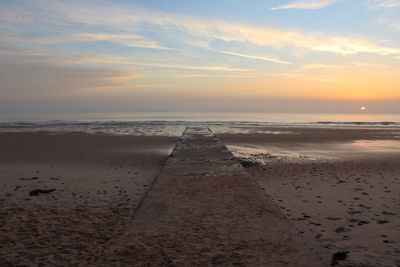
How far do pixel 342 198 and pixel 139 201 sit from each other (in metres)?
4.54

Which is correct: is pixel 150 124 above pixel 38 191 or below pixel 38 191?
above

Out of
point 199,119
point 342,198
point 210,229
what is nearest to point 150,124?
point 199,119

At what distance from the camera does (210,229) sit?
6.04 meters

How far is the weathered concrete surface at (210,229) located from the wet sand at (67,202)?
0.54 metres

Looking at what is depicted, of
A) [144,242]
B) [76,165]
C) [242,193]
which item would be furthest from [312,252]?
[76,165]

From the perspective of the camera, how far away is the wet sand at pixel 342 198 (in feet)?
18.9

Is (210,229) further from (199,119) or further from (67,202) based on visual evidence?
(199,119)

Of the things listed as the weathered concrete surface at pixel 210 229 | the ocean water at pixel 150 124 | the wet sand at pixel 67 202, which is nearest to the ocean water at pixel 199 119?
the ocean water at pixel 150 124

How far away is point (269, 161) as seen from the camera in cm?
1458

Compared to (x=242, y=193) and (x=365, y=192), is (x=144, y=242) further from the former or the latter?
(x=365, y=192)

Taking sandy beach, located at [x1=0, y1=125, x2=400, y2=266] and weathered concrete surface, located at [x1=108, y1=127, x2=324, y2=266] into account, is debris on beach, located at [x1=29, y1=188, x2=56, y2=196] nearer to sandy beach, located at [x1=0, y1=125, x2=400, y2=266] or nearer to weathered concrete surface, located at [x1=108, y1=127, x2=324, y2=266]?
sandy beach, located at [x1=0, y1=125, x2=400, y2=266]

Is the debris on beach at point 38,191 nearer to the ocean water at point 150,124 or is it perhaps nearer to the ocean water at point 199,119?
the ocean water at point 150,124

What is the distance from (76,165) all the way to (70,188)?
4.09m

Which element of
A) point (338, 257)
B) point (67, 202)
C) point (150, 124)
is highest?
point (150, 124)
